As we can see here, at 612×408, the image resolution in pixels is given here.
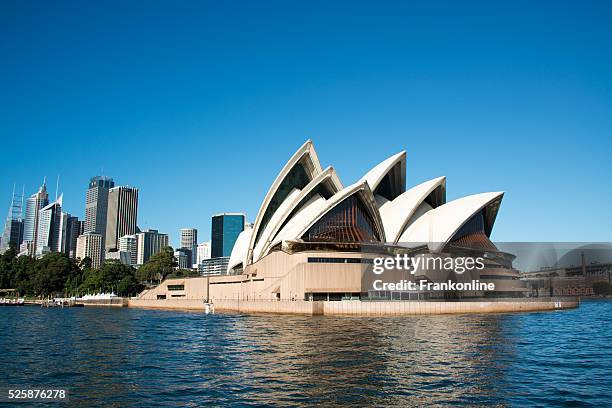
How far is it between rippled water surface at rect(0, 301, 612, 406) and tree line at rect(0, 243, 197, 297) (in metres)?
69.9

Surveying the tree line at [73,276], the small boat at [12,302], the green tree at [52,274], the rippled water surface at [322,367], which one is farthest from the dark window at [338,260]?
the small boat at [12,302]

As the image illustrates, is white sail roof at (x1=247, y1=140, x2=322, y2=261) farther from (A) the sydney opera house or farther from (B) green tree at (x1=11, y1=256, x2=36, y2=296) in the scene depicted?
(B) green tree at (x1=11, y1=256, x2=36, y2=296)

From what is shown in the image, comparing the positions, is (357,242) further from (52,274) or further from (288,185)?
(52,274)

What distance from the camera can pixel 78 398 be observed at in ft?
48.0

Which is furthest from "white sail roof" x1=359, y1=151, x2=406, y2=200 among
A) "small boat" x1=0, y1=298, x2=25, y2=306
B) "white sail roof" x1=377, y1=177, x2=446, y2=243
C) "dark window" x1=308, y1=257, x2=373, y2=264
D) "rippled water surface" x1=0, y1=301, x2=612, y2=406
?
"small boat" x1=0, y1=298, x2=25, y2=306

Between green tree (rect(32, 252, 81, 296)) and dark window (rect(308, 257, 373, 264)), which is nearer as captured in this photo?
dark window (rect(308, 257, 373, 264))

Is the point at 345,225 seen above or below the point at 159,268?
above

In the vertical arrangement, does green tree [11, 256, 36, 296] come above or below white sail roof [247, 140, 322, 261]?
below

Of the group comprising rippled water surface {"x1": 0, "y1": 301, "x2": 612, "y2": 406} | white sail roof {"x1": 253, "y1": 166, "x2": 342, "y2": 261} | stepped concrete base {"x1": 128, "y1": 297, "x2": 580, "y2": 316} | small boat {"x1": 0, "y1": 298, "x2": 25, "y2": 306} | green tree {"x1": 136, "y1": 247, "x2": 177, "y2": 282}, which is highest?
white sail roof {"x1": 253, "y1": 166, "x2": 342, "y2": 261}

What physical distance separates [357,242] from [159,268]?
5797 cm

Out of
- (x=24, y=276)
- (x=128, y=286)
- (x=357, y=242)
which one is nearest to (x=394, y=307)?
(x=357, y=242)

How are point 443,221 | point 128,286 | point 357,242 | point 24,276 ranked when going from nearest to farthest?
point 357,242 < point 443,221 < point 128,286 < point 24,276

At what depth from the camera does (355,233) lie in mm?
56906

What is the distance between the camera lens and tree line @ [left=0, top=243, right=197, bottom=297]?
322ft
